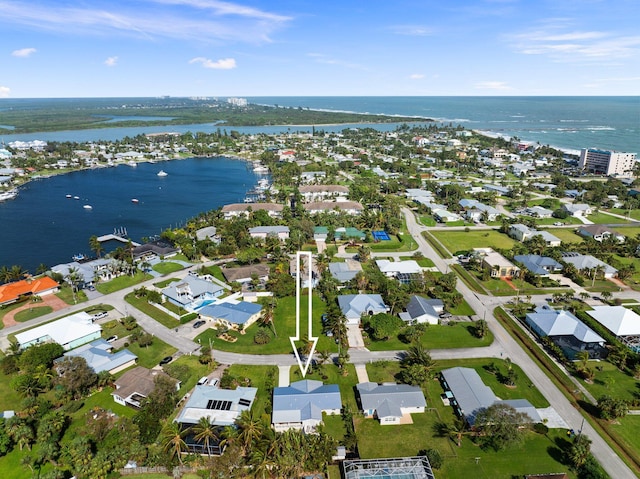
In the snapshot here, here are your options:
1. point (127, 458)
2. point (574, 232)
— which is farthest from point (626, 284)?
point (127, 458)

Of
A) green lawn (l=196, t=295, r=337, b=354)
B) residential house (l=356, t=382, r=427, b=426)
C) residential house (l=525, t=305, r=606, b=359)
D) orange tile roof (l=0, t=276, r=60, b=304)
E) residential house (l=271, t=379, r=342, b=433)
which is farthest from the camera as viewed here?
orange tile roof (l=0, t=276, r=60, b=304)

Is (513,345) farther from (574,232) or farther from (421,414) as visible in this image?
(574,232)

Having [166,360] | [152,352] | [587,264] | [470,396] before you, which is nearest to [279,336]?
[166,360]

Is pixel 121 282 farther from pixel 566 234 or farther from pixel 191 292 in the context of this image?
pixel 566 234

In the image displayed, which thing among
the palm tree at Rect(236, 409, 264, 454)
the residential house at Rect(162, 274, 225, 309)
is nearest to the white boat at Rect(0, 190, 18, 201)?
the residential house at Rect(162, 274, 225, 309)

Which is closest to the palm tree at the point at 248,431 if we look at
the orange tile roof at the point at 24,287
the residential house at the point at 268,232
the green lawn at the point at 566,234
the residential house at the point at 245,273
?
the residential house at the point at 245,273

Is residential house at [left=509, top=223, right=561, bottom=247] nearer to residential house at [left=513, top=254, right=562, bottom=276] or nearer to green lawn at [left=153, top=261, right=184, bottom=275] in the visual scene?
residential house at [left=513, top=254, right=562, bottom=276]
